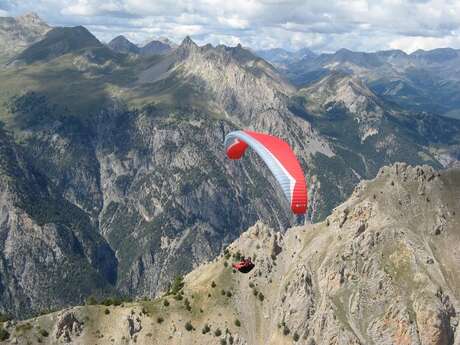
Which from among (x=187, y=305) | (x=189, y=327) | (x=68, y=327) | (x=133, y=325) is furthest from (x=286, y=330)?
(x=68, y=327)

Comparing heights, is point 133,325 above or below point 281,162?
below

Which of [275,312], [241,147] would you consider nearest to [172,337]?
[275,312]

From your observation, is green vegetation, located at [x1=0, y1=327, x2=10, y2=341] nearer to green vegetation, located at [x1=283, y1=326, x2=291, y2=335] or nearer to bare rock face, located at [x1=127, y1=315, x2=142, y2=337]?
bare rock face, located at [x1=127, y1=315, x2=142, y2=337]

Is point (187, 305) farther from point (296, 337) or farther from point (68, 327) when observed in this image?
point (68, 327)

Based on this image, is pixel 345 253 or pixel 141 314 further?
pixel 345 253

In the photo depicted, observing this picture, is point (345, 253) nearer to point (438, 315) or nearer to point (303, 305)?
point (303, 305)

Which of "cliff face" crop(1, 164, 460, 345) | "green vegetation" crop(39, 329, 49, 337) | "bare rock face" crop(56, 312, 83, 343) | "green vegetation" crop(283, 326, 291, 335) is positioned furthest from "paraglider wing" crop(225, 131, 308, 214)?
"green vegetation" crop(39, 329, 49, 337)

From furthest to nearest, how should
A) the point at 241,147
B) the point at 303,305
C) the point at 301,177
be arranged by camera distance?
the point at 303,305 → the point at 241,147 → the point at 301,177

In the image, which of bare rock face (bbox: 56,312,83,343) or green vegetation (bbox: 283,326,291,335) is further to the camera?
green vegetation (bbox: 283,326,291,335)
